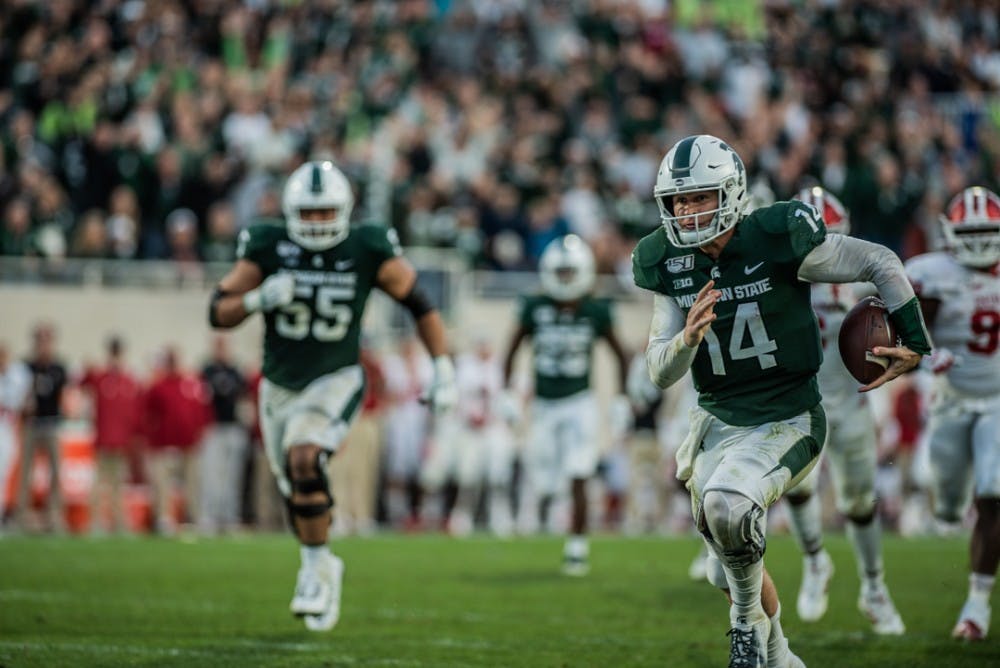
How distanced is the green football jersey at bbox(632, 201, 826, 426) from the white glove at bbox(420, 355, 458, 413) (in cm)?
228

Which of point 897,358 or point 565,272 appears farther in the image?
point 565,272

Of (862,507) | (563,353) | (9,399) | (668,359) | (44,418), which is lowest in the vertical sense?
(862,507)

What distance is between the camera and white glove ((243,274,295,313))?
716 centimetres

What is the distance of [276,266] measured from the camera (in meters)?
7.61

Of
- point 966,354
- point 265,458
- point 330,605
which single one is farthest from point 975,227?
point 265,458

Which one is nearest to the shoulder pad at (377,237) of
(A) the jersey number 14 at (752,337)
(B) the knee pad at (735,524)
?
(A) the jersey number 14 at (752,337)

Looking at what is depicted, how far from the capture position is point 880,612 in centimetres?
726

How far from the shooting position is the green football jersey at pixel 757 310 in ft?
17.9

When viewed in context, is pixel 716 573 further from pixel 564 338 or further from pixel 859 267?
pixel 564 338

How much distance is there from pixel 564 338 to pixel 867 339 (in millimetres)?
5880

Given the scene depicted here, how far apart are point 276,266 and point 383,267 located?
1.76ft

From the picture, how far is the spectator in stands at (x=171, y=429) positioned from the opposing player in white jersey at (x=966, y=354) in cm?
893

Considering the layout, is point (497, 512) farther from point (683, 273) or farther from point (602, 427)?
point (683, 273)

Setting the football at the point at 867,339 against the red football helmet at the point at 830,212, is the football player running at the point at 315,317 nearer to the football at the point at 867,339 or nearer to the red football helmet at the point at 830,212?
the red football helmet at the point at 830,212
